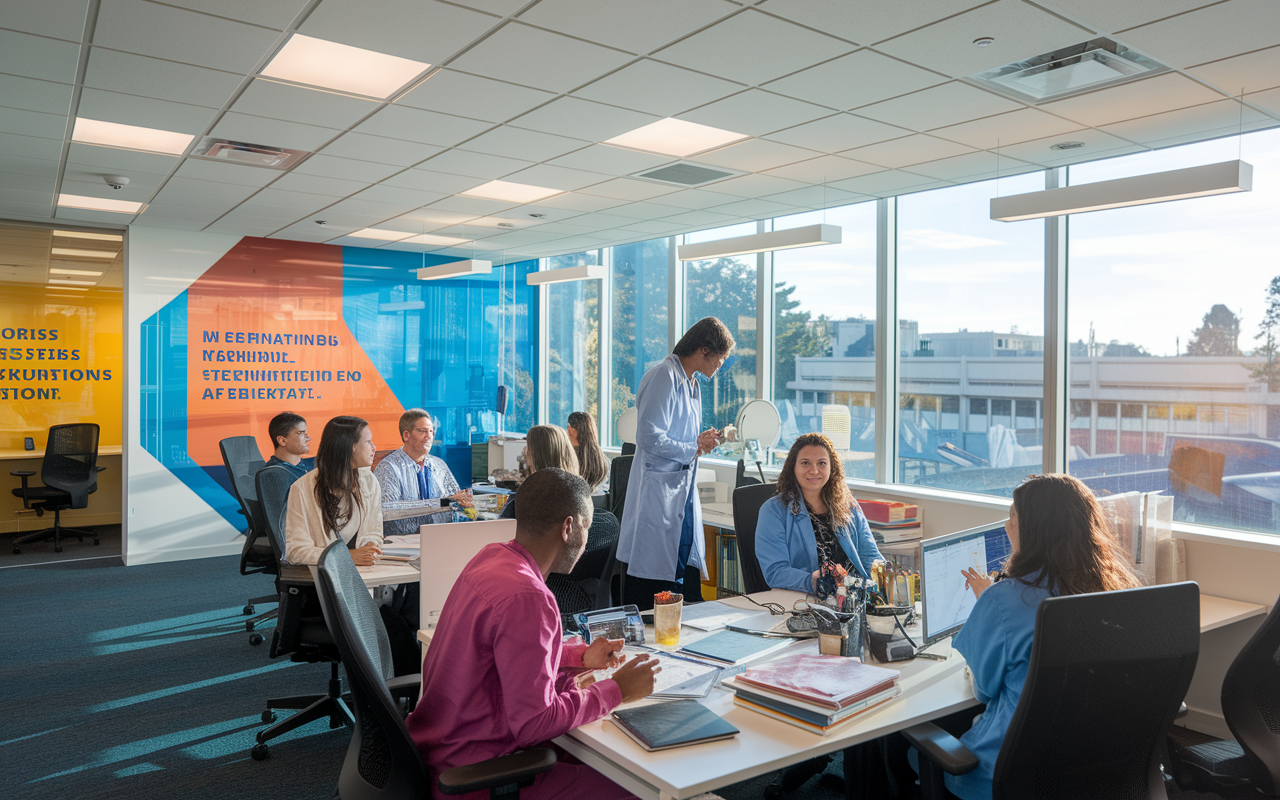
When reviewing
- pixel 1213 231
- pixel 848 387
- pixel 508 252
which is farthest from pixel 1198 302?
pixel 508 252

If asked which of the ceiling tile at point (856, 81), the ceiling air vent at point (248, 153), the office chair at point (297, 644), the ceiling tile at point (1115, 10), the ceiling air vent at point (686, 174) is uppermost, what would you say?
the ceiling air vent at point (248, 153)

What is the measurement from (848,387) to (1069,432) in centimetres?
153

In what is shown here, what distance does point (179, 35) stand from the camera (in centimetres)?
289

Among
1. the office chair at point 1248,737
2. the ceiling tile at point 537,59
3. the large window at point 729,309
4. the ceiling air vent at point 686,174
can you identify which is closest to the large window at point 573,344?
the large window at point 729,309

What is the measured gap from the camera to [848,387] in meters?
5.79

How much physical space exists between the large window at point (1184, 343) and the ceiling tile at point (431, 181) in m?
3.51

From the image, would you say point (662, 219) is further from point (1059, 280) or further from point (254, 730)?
point (254, 730)

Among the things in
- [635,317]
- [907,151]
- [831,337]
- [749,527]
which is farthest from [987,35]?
[635,317]

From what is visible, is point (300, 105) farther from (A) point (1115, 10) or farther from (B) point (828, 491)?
(A) point (1115, 10)

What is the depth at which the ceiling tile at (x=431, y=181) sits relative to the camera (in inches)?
194

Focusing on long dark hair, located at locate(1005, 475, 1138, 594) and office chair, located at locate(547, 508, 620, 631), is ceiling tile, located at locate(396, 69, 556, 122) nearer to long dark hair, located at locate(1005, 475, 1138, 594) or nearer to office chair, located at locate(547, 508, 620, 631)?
office chair, located at locate(547, 508, 620, 631)

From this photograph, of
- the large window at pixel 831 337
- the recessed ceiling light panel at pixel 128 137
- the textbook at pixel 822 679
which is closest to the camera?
the textbook at pixel 822 679

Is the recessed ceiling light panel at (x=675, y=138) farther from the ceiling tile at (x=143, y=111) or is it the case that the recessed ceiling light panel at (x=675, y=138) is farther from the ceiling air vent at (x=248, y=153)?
the ceiling tile at (x=143, y=111)

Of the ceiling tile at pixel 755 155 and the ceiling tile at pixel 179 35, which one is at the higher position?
the ceiling tile at pixel 755 155
